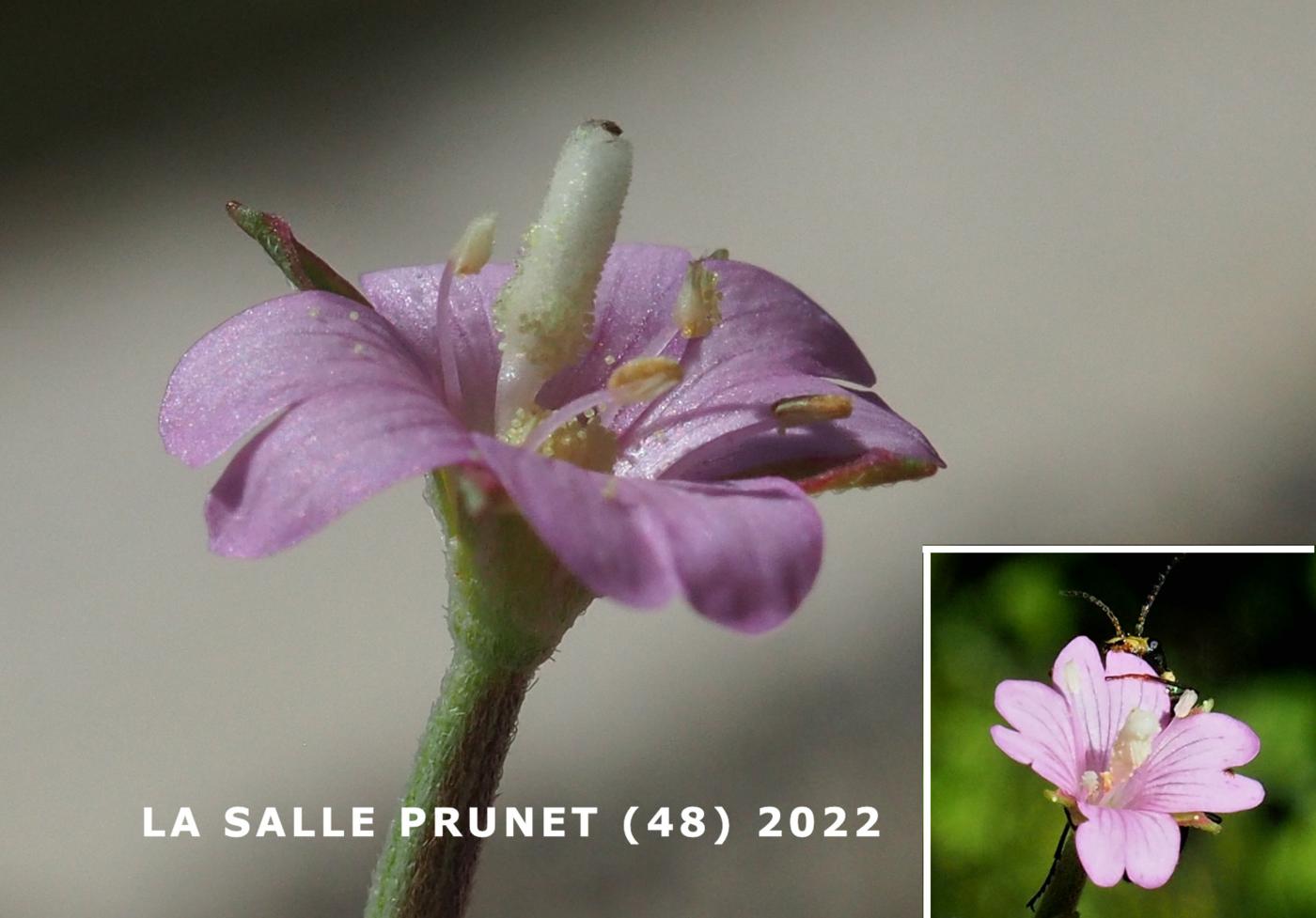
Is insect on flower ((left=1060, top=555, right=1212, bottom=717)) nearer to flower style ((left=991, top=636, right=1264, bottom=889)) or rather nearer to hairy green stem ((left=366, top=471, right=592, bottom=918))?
flower style ((left=991, top=636, right=1264, bottom=889))

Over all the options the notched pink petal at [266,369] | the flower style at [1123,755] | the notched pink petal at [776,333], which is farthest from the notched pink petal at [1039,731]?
the notched pink petal at [266,369]

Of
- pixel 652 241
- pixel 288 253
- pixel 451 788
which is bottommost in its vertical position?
pixel 451 788

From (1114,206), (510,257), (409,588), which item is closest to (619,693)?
(409,588)

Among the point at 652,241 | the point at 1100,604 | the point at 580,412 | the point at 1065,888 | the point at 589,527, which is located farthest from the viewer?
the point at 652,241

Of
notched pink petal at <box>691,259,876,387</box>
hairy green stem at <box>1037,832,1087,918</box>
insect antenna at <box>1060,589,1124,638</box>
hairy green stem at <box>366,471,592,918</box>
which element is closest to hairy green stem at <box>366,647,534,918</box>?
hairy green stem at <box>366,471,592,918</box>

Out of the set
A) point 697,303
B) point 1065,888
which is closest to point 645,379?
point 697,303

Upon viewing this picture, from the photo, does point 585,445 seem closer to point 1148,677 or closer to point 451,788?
point 451,788

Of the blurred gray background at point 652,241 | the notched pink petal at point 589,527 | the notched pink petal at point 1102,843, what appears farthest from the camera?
the blurred gray background at point 652,241

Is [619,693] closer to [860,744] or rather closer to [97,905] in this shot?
[860,744]

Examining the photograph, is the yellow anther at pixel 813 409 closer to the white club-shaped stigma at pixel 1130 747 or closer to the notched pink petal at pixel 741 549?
the notched pink petal at pixel 741 549
